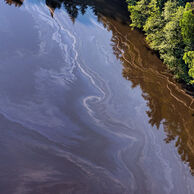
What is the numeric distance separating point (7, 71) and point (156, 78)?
959 centimetres

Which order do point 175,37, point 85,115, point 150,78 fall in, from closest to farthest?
point 85,115 < point 150,78 < point 175,37

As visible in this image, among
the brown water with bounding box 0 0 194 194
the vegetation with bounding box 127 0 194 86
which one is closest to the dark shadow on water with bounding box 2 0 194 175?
the brown water with bounding box 0 0 194 194

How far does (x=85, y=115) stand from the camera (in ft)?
31.5

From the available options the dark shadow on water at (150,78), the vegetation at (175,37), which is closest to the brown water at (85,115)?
the dark shadow on water at (150,78)

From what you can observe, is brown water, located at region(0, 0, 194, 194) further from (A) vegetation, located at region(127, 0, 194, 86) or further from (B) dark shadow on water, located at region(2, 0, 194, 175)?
(A) vegetation, located at region(127, 0, 194, 86)

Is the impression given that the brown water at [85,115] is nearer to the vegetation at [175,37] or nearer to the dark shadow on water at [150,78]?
the dark shadow on water at [150,78]

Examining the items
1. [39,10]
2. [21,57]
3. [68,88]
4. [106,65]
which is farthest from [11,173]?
[39,10]

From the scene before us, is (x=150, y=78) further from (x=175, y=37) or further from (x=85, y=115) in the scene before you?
(x=85, y=115)

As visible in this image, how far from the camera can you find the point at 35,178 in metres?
6.94

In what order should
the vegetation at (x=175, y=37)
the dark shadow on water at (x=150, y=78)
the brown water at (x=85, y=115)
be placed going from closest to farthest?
the brown water at (x=85, y=115)
the dark shadow on water at (x=150, y=78)
the vegetation at (x=175, y=37)

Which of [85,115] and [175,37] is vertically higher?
[175,37]

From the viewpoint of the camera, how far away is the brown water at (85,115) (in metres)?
7.44

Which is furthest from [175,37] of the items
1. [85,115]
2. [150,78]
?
[85,115]

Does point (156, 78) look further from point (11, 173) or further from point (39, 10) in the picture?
point (39, 10)
